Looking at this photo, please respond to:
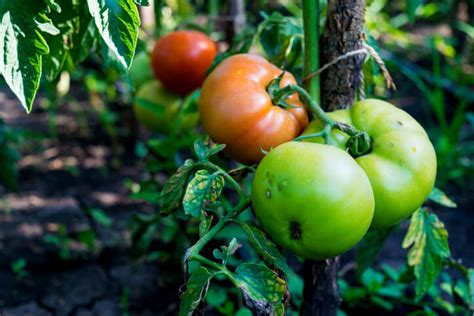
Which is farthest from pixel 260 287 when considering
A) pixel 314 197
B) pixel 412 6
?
pixel 412 6

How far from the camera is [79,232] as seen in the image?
7.13ft

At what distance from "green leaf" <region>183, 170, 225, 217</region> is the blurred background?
39 centimetres

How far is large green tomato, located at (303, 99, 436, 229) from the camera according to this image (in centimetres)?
94

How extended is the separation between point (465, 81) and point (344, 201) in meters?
2.95

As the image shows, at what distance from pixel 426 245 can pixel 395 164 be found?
0.38m

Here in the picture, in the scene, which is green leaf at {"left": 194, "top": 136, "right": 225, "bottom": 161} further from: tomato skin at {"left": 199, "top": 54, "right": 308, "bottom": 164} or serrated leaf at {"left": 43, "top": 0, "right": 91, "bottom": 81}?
serrated leaf at {"left": 43, "top": 0, "right": 91, "bottom": 81}

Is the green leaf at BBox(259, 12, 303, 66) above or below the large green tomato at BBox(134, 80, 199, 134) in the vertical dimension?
above

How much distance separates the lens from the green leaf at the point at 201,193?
0.96 meters

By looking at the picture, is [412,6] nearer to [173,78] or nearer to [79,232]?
[173,78]

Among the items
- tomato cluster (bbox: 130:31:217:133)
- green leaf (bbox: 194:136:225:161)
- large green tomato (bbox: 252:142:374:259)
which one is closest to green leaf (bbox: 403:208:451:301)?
large green tomato (bbox: 252:142:374:259)

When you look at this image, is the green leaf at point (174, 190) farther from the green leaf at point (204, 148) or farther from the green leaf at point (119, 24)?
the green leaf at point (119, 24)

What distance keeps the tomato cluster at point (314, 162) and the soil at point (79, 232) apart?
36.7 inches

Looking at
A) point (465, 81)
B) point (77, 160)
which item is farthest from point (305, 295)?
point (465, 81)

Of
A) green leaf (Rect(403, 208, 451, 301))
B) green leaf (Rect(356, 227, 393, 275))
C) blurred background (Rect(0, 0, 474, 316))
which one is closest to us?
green leaf (Rect(403, 208, 451, 301))
